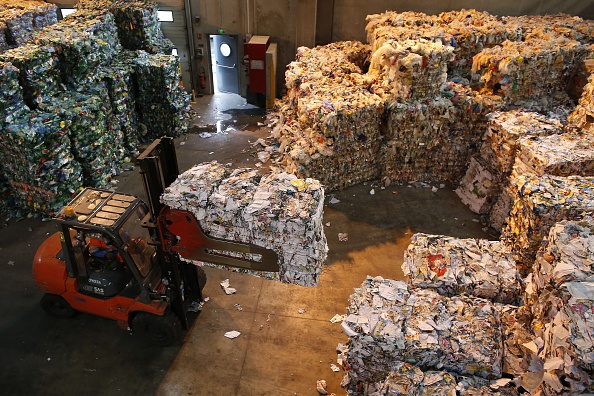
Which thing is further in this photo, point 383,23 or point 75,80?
point 383,23

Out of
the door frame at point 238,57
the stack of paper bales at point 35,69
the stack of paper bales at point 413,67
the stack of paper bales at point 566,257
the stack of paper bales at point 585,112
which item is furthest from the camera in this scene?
the door frame at point 238,57

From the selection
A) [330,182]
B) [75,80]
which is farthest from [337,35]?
[75,80]

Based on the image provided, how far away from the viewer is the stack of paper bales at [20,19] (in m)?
11.4

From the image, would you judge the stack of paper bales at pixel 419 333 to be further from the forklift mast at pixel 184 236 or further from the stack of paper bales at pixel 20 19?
the stack of paper bales at pixel 20 19

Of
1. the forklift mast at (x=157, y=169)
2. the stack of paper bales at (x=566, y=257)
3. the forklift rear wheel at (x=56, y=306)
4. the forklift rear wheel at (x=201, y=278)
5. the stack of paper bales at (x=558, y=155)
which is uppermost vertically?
the forklift mast at (x=157, y=169)

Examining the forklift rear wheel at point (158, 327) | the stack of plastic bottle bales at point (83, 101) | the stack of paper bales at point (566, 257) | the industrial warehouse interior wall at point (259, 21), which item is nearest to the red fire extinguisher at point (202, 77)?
the industrial warehouse interior wall at point (259, 21)

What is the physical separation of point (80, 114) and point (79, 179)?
1311mm

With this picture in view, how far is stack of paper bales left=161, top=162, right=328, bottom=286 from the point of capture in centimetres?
417

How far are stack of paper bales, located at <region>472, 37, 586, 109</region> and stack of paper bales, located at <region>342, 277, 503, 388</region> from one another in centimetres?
632

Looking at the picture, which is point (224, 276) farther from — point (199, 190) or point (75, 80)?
point (75, 80)

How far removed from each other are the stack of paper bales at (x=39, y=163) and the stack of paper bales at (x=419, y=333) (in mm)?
6385

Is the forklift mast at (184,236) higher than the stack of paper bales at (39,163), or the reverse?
the forklift mast at (184,236)

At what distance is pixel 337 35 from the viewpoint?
12906 millimetres

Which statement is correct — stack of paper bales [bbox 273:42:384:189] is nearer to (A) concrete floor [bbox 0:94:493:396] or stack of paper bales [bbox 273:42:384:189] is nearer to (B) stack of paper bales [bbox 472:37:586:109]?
(A) concrete floor [bbox 0:94:493:396]
